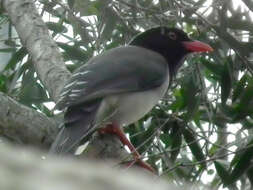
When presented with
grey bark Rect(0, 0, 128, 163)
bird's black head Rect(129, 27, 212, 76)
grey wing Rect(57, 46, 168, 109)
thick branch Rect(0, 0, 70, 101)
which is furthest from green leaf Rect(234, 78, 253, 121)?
thick branch Rect(0, 0, 70, 101)

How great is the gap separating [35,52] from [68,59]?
1404mm

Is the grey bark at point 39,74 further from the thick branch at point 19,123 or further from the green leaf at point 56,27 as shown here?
the green leaf at point 56,27

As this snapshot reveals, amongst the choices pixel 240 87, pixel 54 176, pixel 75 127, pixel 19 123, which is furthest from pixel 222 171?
pixel 54 176

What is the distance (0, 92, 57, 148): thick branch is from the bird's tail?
13 centimetres

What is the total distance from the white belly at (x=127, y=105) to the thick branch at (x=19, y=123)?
0.91m

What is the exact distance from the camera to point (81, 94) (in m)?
3.55

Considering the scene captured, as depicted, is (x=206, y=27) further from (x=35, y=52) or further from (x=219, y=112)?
(x=35, y=52)

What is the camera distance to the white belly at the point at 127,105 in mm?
3799

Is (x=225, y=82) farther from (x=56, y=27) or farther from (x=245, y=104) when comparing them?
(x=56, y=27)

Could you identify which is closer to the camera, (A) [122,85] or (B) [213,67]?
(A) [122,85]

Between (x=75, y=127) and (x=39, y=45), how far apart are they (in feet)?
2.86

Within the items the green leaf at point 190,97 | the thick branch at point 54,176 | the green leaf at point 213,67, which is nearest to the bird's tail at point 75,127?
the green leaf at point 190,97

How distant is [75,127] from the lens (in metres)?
3.33

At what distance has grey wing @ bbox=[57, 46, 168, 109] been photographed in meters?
3.53
